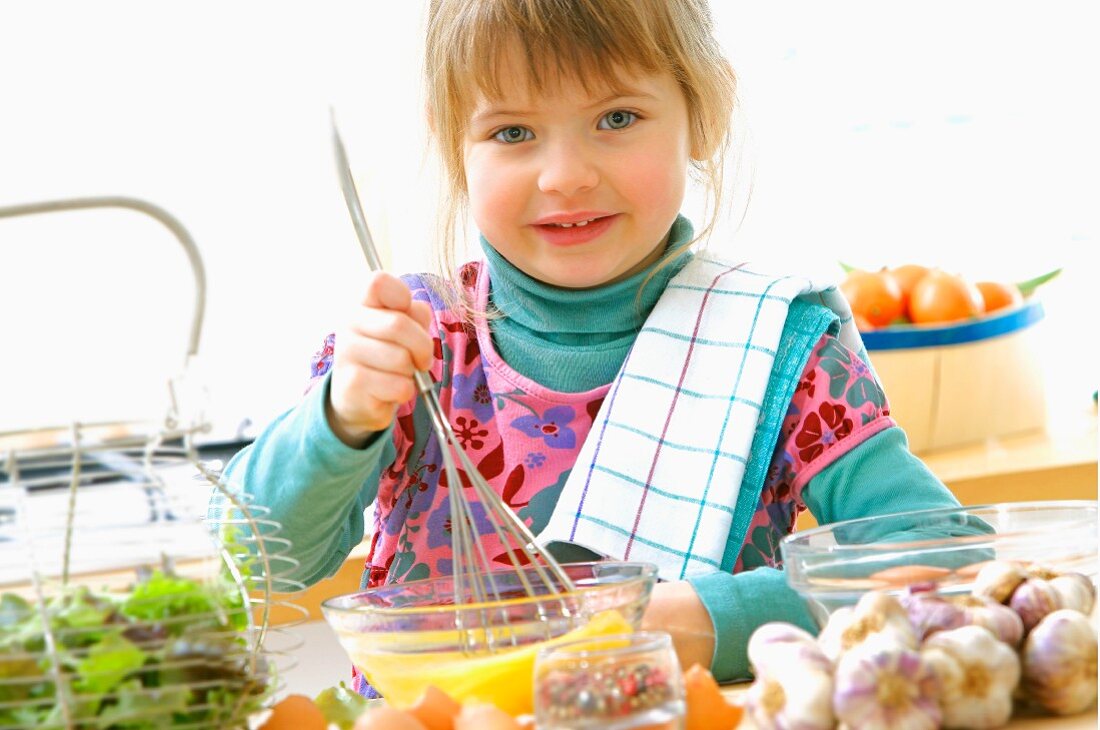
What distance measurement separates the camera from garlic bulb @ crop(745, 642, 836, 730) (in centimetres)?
50

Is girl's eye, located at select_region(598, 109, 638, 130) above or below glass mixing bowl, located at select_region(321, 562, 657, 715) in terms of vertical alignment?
above

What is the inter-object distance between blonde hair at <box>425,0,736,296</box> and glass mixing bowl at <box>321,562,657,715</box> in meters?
0.47

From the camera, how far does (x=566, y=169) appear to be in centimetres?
98

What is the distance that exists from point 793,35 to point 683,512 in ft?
4.95

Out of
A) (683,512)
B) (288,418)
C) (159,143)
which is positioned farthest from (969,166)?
(288,418)

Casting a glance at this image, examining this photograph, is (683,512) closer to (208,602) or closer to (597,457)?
(597,457)

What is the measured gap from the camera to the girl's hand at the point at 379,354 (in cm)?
73

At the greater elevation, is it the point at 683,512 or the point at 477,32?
the point at 477,32

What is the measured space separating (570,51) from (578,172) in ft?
0.29

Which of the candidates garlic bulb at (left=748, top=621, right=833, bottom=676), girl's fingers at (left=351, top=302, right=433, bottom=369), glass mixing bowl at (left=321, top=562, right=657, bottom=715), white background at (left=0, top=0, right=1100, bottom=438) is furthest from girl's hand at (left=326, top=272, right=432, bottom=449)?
white background at (left=0, top=0, right=1100, bottom=438)

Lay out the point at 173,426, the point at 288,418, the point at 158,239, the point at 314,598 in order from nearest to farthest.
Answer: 1. the point at 173,426
2. the point at 288,418
3. the point at 314,598
4. the point at 158,239

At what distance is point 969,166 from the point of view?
2.35m

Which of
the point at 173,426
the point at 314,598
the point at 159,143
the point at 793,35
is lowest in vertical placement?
the point at 314,598

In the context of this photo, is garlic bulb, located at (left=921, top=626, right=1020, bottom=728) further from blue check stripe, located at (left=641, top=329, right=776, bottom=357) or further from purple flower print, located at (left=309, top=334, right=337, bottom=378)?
purple flower print, located at (left=309, top=334, right=337, bottom=378)
